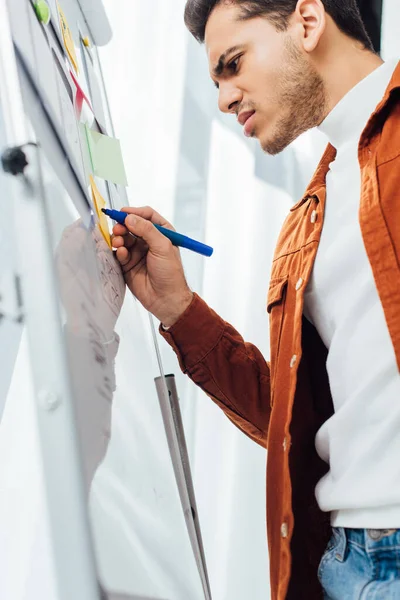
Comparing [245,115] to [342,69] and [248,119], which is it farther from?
[342,69]

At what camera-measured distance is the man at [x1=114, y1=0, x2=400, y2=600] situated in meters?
0.64

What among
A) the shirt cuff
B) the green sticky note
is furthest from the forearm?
the green sticky note

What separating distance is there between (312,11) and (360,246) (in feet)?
1.65

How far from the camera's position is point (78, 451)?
1.17 ft

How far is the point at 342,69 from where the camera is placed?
0.95m

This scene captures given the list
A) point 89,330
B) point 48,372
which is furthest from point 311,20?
point 48,372

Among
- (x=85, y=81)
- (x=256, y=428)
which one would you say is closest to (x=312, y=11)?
Result: (x=85, y=81)

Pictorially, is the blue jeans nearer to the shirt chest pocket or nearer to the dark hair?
the shirt chest pocket

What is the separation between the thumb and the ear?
434 millimetres

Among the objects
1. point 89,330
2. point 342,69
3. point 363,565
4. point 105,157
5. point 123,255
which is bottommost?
point 363,565

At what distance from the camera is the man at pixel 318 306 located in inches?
25.4

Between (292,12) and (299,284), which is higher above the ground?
(292,12)

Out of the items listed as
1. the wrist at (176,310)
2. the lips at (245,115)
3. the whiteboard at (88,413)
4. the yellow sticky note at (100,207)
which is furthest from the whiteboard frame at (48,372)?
the lips at (245,115)

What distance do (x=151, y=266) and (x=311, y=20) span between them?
0.52 m
